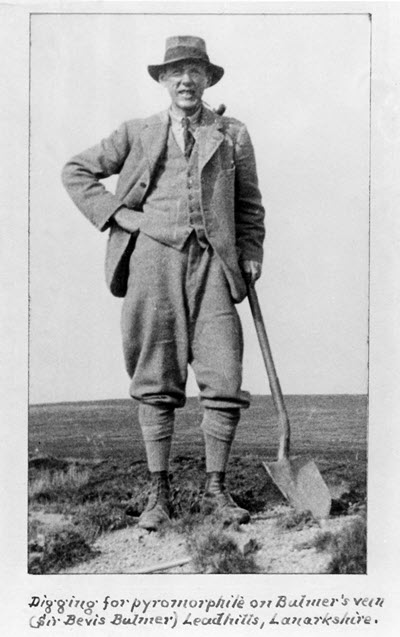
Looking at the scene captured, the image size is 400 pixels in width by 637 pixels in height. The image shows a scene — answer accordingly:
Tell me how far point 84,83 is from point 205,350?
1660 millimetres

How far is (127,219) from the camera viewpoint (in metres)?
6.25

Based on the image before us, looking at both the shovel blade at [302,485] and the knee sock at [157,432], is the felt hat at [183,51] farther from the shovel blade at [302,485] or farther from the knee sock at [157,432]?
the shovel blade at [302,485]

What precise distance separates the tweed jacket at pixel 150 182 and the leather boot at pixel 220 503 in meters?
1.02

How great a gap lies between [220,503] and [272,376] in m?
0.76

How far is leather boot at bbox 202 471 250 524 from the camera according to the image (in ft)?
20.3

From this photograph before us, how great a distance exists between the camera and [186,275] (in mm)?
6219

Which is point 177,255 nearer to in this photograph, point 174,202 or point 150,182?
point 174,202

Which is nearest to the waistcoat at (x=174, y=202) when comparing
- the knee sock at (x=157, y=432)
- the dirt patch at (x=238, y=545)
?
the knee sock at (x=157, y=432)

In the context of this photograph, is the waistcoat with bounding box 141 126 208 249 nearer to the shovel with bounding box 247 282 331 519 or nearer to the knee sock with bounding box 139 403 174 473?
the shovel with bounding box 247 282 331 519

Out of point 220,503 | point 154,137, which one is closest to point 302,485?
point 220,503

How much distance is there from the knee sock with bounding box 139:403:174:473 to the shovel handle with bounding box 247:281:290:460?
588 mm

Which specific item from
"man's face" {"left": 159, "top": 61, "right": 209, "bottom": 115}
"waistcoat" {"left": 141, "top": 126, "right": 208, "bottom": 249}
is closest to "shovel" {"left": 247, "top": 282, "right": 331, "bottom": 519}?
"waistcoat" {"left": 141, "top": 126, "right": 208, "bottom": 249}

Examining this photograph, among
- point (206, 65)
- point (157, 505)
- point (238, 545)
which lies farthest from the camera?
point (206, 65)

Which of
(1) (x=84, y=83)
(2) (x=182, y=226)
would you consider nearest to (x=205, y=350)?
(2) (x=182, y=226)
